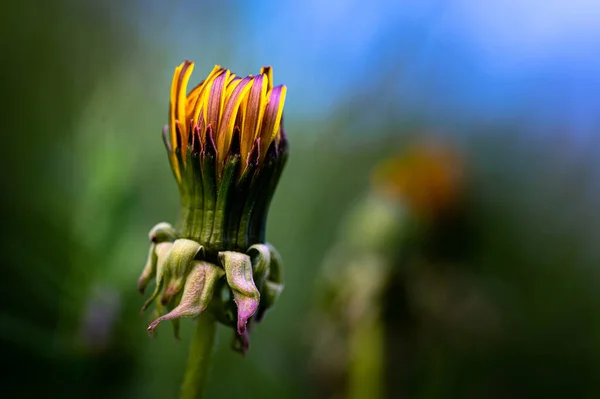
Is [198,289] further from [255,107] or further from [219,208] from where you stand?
[255,107]

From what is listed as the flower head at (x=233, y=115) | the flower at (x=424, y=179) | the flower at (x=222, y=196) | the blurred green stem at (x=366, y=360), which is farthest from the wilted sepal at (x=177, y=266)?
the flower at (x=424, y=179)

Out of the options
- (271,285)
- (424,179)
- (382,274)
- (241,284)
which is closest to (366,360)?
(382,274)

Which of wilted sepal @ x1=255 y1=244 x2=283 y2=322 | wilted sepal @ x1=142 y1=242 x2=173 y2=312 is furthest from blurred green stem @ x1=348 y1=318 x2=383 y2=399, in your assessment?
wilted sepal @ x1=142 y1=242 x2=173 y2=312

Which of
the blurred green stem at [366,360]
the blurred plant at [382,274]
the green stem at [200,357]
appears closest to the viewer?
the green stem at [200,357]

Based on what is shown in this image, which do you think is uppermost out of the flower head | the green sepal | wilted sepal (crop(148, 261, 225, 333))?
the flower head

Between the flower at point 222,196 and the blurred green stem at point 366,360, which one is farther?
the blurred green stem at point 366,360

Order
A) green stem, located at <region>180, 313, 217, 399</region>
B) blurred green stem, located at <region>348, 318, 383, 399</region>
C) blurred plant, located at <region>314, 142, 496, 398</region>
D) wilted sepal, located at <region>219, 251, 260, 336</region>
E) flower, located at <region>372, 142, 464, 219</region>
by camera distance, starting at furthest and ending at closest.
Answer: flower, located at <region>372, 142, 464, 219</region>
blurred plant, located at <region>314, 142, 496, 398</region>
blurred green stem, located at <region>348, 318, 383, 399</region>
green stem, located at <region>180, 313, 217, 399</region>
wilted sepal, located at <region>219, 251, 260, 336</region>

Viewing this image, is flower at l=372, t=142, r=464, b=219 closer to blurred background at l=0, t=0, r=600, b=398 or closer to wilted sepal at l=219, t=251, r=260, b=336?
blurred background at l=0, t=0, r=600, b=398

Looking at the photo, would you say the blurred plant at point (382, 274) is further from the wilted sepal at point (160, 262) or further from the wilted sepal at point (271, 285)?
the wilted sepal at point (160, 262)

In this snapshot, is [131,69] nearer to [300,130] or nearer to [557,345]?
[300,130]
